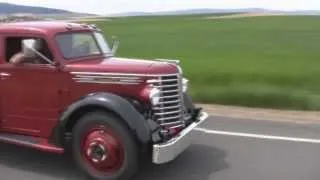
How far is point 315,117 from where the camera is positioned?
1074 cm

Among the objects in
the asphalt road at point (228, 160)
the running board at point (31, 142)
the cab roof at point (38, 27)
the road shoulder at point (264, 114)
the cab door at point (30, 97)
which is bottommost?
the road shoulder at point (264, 114)

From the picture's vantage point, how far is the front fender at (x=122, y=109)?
6.89 m

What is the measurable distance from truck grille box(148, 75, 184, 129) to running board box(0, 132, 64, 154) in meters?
1.22

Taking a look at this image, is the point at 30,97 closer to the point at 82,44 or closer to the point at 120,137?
the point at 82,44

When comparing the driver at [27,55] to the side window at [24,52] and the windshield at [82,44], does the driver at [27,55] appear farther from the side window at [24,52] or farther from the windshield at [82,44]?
the windshield at [82,44]

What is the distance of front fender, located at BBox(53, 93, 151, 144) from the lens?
6.89 meters

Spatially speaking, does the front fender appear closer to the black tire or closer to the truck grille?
the black tire

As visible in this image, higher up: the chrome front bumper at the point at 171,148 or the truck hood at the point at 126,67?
the truck hood at the point at 126,67

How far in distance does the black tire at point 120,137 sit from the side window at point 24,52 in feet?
3.35

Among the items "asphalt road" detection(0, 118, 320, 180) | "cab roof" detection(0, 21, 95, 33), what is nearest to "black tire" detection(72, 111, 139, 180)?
"asphalt road" detection(0, 118, 320, 180)

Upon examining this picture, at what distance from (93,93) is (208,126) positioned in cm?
319

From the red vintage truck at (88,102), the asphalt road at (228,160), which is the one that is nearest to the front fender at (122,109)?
the red vintage truck at (88,102)

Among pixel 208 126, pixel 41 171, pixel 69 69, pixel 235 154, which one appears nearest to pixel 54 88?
pixel 69 69

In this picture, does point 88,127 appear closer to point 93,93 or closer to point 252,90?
point 93,93
